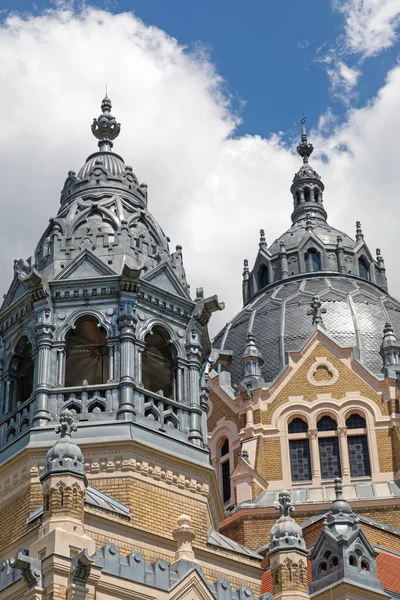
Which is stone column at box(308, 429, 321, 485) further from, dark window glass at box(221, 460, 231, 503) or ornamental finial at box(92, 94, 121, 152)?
ornamental finial at box(92, 94, 121, 152)

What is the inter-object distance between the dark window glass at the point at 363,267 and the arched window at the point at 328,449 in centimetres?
828

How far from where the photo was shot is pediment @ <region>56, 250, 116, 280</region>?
26172 millimetres

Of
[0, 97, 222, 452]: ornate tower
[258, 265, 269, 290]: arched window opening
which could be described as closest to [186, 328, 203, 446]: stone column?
[0, 97, 222, 452]: ornate tower

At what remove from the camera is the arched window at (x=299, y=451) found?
3731 cm

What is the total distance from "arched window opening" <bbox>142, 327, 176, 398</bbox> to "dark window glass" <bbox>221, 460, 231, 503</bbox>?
11.8 m

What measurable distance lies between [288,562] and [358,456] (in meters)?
15.2

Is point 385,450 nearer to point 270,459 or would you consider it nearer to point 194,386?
point 270,459

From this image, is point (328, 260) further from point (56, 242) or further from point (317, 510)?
point (56, 242)

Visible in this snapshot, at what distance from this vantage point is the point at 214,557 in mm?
23875

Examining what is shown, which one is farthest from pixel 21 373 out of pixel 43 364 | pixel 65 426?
pixel 65 426

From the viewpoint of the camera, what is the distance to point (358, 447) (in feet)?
124

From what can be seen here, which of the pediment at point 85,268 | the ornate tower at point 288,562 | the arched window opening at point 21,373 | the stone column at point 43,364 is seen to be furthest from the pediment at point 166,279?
the ornate tower at point 288,562

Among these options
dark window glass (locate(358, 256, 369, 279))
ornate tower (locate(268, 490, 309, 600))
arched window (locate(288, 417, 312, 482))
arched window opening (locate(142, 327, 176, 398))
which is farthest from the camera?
dark window glass (locate(358, 256, 369, 279))

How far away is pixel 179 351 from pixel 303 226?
2125 centimetres
